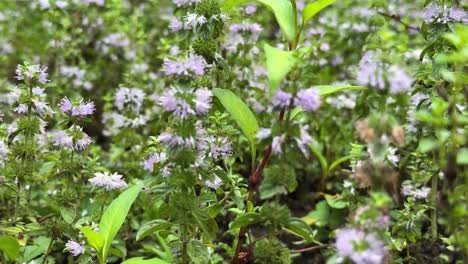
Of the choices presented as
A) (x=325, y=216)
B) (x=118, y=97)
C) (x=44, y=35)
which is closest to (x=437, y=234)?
(x=325, y=216)

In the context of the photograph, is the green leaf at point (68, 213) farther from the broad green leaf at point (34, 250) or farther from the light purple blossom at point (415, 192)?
the light purple blossom at point (415, 192)

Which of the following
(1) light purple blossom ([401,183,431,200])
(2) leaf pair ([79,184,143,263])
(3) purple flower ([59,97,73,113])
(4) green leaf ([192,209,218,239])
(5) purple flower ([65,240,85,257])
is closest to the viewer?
(4) green leaf ([192,209,218,239])

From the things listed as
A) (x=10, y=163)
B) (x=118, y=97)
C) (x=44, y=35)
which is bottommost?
(x=10, y=163)

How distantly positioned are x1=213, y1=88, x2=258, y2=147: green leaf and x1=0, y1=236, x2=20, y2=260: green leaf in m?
0.95

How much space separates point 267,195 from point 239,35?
6.45ft

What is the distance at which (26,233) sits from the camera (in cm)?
252

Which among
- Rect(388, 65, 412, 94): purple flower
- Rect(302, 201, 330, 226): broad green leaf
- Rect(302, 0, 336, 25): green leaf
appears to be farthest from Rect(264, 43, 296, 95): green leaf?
Rect(302, 201, 330, 226): broad green leaf

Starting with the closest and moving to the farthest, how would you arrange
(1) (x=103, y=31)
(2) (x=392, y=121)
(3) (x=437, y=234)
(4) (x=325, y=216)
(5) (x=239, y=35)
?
(2) (x=392, y=121) < (3) (x=437, y=234) < (4) (x=325, y=216) < (5) (x=239, y=35) < (1) (x=103, y=31)

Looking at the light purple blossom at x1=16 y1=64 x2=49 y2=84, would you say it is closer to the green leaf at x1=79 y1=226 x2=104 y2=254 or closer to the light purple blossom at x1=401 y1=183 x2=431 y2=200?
the green leaf at x1=79 y1=226 x2=104 y2=254

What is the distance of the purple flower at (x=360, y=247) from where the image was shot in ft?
5.30

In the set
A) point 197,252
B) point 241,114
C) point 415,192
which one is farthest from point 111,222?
point 415,192

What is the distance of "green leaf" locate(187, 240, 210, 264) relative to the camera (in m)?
2.15

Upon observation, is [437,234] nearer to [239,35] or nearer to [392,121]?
[392,121]

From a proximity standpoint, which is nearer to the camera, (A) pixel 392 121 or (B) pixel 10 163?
(A) pixel 392 121
